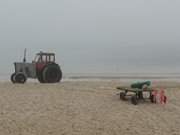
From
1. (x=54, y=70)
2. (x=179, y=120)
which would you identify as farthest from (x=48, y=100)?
(x=54, y=70)

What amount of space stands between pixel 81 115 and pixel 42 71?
12.9 meters

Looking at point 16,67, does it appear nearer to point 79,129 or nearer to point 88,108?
point 88,108

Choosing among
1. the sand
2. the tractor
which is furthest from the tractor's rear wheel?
the sand

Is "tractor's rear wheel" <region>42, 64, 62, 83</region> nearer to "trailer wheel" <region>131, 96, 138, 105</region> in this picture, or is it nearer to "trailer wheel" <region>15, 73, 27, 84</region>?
"trailer wheel" <region>15, 73, 27, 84</region>

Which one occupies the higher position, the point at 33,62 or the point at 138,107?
the point at 33,62

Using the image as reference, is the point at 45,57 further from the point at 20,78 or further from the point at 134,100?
the point at 134,100

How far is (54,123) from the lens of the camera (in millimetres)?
13023

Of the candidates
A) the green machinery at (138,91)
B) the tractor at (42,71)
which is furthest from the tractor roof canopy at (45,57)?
the green machinery at (138,91)

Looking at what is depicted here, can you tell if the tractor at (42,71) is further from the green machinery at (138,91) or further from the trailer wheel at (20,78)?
the green machinery at (138,91)

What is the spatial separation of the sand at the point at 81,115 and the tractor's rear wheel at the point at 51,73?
26.0 ft

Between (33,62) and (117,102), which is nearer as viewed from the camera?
(117,102)

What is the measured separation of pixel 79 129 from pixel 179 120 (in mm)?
3621

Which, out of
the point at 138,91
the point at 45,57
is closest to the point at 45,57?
the point at 45,57

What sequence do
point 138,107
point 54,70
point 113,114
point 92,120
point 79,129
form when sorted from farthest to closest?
1. point 54,70
2. point 138,107
3. point 113,114
4. point 92,120
5. point 79,129
